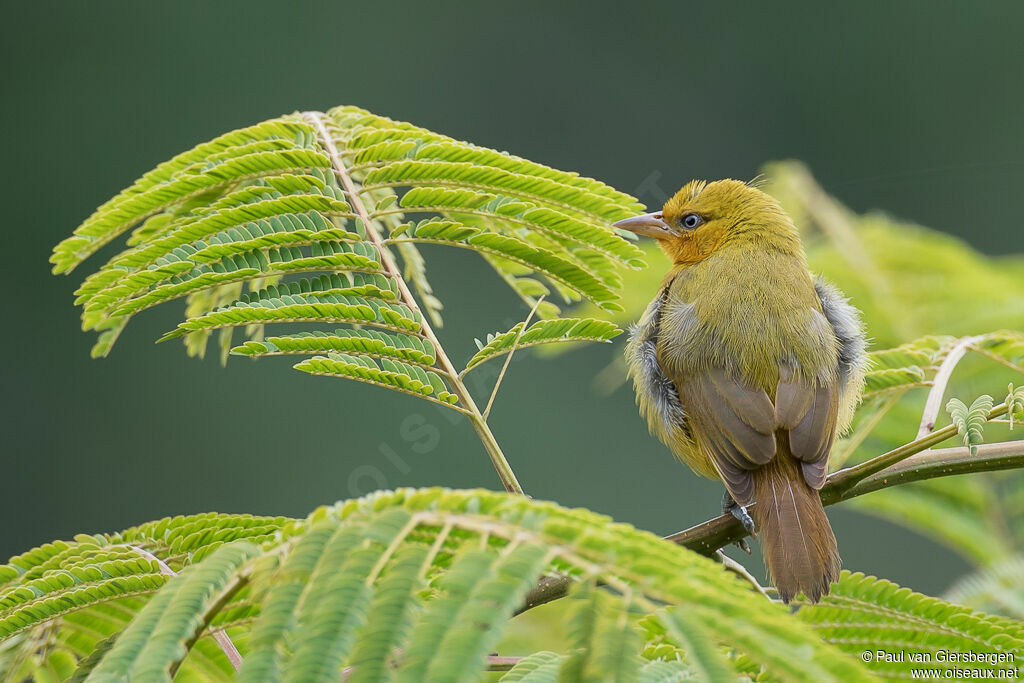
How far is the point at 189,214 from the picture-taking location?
2.22 metres

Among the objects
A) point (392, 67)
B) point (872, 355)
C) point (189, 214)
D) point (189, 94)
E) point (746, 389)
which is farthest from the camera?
Result: point (392, 67)

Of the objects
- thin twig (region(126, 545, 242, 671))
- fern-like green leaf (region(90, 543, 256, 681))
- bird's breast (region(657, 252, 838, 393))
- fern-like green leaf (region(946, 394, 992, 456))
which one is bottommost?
thin twig (region(126, 545, 242, 671))

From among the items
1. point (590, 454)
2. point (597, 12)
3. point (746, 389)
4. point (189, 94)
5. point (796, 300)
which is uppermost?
point (597, 12)

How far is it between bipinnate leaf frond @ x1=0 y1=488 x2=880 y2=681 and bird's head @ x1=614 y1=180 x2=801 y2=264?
221cm

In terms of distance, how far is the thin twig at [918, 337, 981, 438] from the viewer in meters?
1.97

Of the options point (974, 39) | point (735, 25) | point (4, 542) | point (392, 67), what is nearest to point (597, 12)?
point (735, 25)

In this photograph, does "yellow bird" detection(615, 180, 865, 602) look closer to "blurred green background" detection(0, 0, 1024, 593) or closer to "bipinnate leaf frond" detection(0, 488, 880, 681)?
"bipinnate leaf frond" detection(0, 488, 880, 681)

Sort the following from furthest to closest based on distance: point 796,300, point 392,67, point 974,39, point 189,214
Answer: point 974,39 → point 392,67 → point 796,300 → point 189,214

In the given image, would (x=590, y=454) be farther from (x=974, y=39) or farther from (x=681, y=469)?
(x=974, y=39)

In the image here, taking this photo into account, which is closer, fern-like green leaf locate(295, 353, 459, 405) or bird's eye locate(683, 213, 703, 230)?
fern-like green leaf locate(295, 353, 459, 405)

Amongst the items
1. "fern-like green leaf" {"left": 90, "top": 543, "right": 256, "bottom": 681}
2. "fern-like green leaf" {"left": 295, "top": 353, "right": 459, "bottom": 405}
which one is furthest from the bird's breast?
"fern-like green leaf" {"left": 90, "top": 543, "right": 256, "bottom": 681}

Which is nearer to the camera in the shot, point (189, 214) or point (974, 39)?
point (189, 214)

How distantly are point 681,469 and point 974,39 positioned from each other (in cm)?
775

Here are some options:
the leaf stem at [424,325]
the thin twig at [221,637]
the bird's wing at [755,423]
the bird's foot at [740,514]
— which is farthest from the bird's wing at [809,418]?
the thin twig at [221,637]
